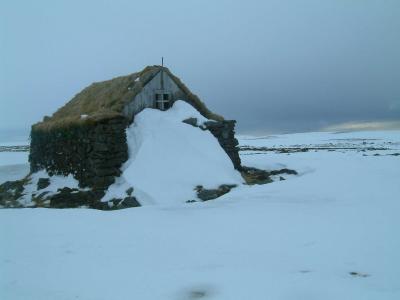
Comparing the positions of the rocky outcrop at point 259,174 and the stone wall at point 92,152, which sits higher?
the stone wall at point 92,152

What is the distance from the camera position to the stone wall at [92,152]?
56.3 ft

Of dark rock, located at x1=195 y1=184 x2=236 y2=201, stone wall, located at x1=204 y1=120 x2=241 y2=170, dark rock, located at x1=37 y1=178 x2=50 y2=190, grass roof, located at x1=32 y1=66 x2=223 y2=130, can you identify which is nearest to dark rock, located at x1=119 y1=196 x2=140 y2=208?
dark rock, located at x1=195 y1=184 x2=236 y2=201

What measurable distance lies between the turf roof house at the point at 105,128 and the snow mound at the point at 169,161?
0.67 m

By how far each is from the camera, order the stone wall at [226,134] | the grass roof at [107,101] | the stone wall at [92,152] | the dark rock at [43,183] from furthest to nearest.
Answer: the stone wall at [226,134], the dark rock at [43,183], the grass roof at [107,101], the stone wall at [92,152]

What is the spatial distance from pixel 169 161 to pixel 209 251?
34.7ft

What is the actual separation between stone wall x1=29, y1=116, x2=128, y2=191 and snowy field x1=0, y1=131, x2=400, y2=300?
7.52 meters

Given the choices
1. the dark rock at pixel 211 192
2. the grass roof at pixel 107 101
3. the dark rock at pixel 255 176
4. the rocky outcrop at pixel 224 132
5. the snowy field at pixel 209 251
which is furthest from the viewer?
the rocky outcrop at pixel 224 132

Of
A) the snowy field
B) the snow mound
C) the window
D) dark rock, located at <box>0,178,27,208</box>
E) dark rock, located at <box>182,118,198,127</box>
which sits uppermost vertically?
the window

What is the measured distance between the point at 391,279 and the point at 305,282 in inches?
48.5

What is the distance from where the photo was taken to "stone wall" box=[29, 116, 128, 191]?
1717 cm

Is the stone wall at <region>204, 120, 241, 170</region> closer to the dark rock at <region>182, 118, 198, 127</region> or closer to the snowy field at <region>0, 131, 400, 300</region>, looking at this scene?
the dark rock at <region>182, 118, 198, 127</region>

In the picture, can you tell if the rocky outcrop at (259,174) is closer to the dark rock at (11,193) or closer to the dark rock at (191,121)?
the dark rock at (191,121)

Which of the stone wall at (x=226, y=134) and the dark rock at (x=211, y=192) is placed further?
the stone wall at (x=226, y=134)

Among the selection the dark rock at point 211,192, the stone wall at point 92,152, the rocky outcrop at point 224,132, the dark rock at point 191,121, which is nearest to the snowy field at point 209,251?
the dark rock at point 211,192
